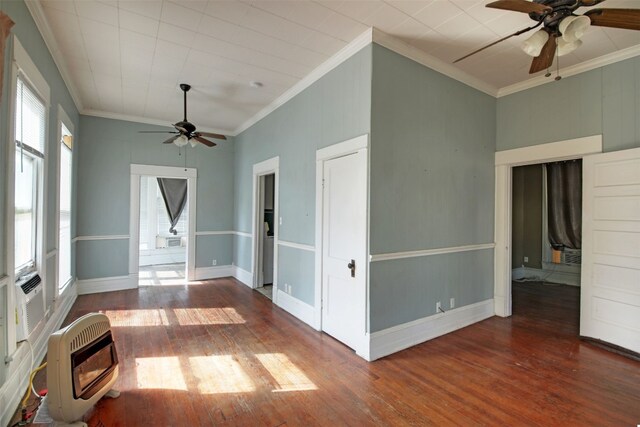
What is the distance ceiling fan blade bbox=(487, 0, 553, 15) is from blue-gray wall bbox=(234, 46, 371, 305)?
130 centimetres

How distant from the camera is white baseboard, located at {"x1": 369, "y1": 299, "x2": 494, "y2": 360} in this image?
2955 millimetres

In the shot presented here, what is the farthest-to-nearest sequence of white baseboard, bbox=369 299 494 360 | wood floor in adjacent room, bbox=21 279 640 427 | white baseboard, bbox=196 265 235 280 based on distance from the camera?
white baseboard, bbox=196 265 235 280 < white baseboard, bbox=369 299 494 360 < wood floor in adjacent room, bbox=21 279 640 427

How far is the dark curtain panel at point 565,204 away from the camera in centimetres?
570

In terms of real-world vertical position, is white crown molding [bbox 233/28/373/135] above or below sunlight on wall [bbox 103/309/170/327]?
above

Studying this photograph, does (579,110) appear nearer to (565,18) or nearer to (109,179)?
(565,18)

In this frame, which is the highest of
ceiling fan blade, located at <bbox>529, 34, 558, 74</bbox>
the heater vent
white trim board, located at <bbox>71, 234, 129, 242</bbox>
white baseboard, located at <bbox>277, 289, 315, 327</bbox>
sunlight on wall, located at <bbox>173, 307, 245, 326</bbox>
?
ceiling fan blade, located at <bbox>529, 34, 558, 74</bbox>

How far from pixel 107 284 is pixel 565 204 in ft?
28.0

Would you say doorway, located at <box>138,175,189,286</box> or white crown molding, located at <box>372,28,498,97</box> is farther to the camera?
doorway, located at <box>138,175,189,286</box>

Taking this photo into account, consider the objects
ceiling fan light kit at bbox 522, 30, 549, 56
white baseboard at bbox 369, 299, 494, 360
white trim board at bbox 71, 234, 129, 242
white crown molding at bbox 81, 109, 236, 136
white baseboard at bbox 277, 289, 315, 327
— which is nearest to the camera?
ceiling fan light kit at bbox 522, 30, 549, 56

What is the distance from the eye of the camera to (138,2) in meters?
2.50

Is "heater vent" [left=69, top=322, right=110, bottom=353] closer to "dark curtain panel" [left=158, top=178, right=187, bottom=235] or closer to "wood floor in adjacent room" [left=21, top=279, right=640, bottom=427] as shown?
"wood floor in adjacent room" [left=21, top=279, right=640, bottom=427]

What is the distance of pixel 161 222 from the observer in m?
8.12

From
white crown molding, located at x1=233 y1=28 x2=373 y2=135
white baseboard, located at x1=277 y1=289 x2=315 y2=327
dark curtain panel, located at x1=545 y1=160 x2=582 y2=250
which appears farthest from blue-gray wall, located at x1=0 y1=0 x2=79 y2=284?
dark curtain panel, located at x1=545 y1=160 x2=582 y2=250

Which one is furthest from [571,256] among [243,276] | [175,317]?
[175,317]
